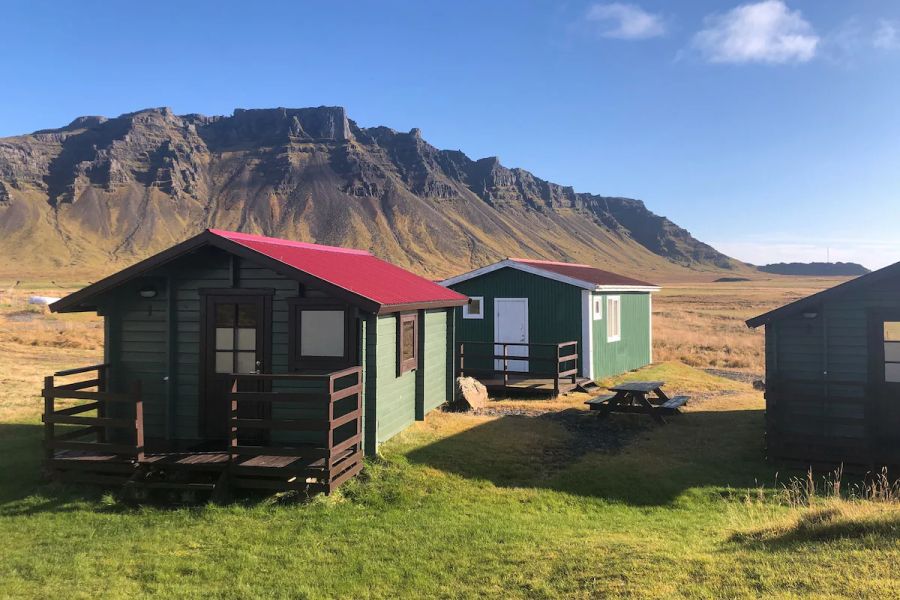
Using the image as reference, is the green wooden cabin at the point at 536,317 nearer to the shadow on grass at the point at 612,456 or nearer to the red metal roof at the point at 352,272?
the red metal roof at the point at 352,272

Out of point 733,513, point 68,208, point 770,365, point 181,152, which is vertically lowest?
point 733,513

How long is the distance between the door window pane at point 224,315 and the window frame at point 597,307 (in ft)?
38.3

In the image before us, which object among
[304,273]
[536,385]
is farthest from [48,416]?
[536,385]

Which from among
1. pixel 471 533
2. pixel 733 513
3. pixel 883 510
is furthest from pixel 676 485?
pixel 471 533

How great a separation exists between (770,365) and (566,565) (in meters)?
7.20

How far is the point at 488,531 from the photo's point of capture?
721cm

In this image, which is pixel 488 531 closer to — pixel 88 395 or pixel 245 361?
pixel 245 361

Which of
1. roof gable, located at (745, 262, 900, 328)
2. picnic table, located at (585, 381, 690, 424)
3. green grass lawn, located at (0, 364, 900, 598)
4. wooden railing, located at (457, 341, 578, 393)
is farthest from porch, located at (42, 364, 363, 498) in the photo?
wooden railing, located at (457, 341, 578, 393)

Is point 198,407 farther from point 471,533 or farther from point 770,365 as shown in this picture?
point 770,365

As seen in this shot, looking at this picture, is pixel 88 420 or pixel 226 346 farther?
pixel 226 346

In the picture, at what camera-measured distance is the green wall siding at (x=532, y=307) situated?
18891mm

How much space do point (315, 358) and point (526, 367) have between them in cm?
1032

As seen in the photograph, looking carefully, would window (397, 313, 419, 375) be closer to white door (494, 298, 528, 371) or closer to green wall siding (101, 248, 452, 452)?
green wall siding (101, 248, 452, 452)

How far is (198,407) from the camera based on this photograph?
32.6 feet
